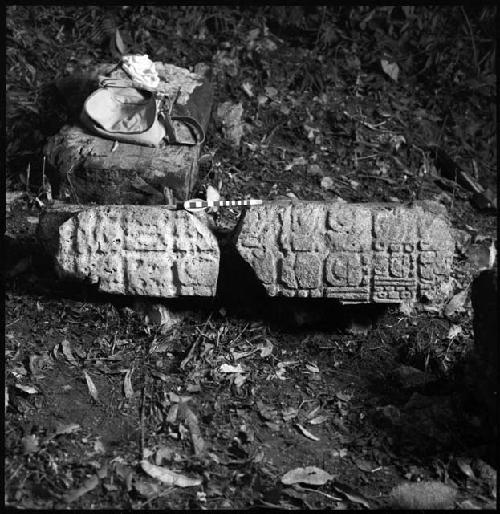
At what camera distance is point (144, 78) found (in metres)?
6.04

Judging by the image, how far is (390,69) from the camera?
6.86 meters

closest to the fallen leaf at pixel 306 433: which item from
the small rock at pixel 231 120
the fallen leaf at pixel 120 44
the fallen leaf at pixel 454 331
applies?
the fallen leaf at pixel 454 331

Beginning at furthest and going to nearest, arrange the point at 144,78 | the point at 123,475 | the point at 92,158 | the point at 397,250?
the point at 144,78 → the point at 92,158 → the point at 397,250 → the point at 123,475

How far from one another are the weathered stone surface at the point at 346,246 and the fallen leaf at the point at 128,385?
2.47 ft

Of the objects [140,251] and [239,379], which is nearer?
[239,379]

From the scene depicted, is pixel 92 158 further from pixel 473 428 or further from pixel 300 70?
pixel 473 428

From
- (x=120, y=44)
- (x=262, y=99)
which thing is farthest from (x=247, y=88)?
(x=120, y=44)

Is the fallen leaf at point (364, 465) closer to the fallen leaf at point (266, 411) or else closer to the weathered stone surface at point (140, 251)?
the fallen leaf at point (266, 411)

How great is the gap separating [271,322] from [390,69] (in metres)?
2.84

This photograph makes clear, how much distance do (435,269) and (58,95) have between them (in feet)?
10.2

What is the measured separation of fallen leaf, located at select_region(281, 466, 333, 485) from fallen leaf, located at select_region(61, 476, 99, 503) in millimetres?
747

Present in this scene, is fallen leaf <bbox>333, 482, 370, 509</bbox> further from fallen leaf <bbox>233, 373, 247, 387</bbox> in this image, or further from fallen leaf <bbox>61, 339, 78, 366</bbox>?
fallen leaf <bbox>61, 339, 78, 366</bbox>

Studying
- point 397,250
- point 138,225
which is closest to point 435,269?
point 397,250

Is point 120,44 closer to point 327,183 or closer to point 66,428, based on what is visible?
point 327,183
